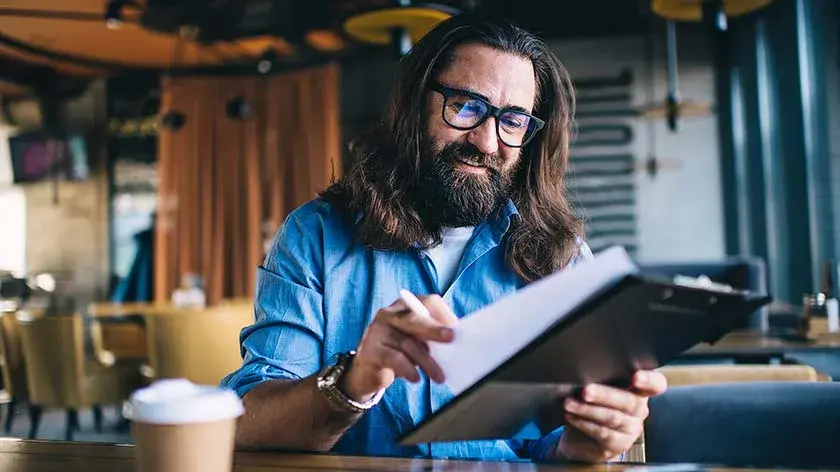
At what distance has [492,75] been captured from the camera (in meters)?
1.70

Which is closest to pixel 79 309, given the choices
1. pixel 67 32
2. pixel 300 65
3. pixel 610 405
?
pixel 67 32

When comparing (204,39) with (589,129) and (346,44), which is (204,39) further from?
(589,129)

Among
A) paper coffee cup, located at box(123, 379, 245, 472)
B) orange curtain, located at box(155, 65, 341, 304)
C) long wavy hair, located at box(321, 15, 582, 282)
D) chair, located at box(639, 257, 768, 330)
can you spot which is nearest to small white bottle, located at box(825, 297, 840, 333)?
chair, located at box(639, 257, 768, 330)

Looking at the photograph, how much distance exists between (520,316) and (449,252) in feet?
2.65

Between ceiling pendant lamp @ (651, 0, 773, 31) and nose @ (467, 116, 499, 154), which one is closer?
nose @ (467, 116, 499, 154)

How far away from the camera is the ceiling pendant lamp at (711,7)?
11.9ft

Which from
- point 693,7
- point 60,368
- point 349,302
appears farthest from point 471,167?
point 60,368

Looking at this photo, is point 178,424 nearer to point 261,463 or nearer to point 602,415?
Result: point 261,463

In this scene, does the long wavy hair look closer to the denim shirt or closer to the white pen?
the denim shirt

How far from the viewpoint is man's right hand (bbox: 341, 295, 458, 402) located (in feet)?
3.19

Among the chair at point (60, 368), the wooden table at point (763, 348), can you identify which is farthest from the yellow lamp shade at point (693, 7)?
the chair at point (60, 368)

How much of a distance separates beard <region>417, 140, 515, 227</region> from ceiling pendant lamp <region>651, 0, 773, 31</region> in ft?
8.13

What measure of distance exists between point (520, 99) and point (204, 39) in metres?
4.96

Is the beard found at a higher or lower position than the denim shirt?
higher
